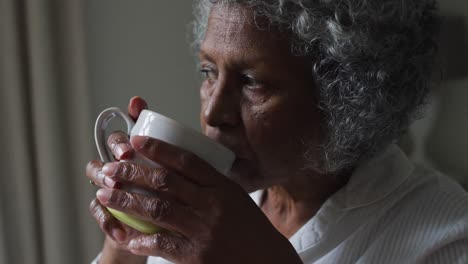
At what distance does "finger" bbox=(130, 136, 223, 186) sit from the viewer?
735 mm

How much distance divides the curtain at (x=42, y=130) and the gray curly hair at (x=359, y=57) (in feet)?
2.03

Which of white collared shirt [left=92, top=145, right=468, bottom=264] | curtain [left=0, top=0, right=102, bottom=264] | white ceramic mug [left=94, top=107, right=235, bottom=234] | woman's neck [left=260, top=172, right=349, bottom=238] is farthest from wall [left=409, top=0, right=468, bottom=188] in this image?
curtain [left=0, top=0, right=102, bottom=264]

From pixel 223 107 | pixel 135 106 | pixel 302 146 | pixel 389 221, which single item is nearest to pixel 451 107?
pixel 389 221

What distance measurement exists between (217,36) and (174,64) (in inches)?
31.2

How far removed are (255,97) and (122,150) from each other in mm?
263

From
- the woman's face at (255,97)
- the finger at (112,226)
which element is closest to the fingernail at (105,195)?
the finger at (112,226)

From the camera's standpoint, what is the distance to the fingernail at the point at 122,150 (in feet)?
2.56

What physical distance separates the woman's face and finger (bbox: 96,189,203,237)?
19cm

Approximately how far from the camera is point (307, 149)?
3.16 ft

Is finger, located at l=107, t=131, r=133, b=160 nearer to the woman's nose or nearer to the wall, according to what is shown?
the woman's nose

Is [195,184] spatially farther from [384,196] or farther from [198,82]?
[198,82]

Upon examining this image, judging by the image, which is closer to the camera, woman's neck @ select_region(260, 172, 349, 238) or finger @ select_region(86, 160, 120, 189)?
finger @ select_region(86, 160, 120, 189)

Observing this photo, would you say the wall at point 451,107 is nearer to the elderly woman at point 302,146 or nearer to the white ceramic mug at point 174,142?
the elderly woman at point 302,146

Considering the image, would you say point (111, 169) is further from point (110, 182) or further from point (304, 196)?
point (304, 196)
